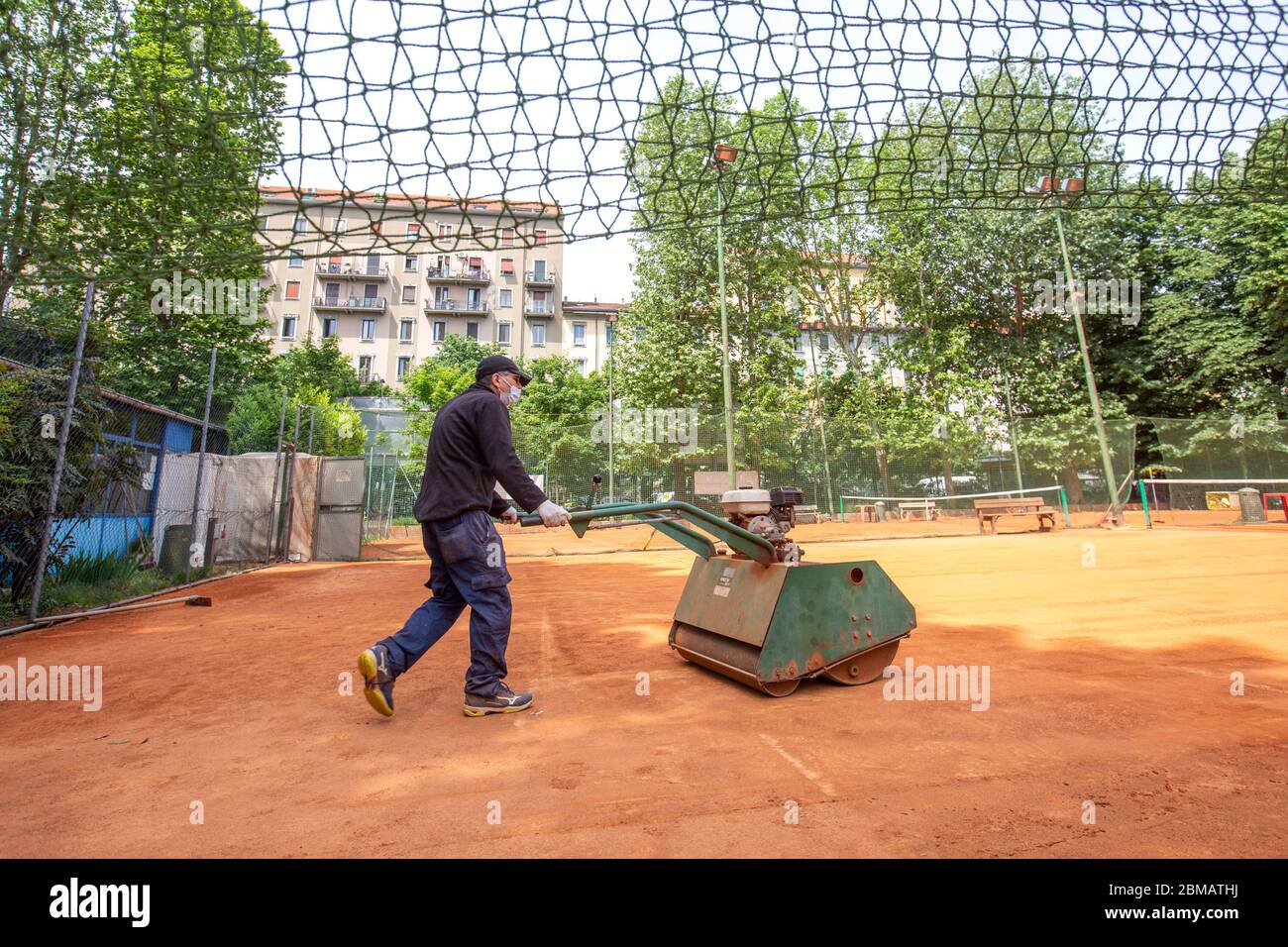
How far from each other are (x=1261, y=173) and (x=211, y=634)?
8.10m

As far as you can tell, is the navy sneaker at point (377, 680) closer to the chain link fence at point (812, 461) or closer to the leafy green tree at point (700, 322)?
the chain link fence at point (812, 461)

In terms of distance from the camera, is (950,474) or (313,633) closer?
(313,633)

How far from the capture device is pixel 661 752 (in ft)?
8.41

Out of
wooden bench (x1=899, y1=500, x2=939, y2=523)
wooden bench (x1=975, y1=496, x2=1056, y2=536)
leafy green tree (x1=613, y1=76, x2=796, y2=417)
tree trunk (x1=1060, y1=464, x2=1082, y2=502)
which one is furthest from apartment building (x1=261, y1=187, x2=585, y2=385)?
wooden bench (x1=975, y1=496, x2=1056, y2=536)

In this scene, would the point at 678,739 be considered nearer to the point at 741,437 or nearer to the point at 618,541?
the point at 618,541

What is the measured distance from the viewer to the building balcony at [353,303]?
155 feet

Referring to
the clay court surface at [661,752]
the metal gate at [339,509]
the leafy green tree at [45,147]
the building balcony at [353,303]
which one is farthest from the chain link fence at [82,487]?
the building balcony at [353,303]

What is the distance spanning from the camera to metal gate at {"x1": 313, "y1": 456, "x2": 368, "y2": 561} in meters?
13.8

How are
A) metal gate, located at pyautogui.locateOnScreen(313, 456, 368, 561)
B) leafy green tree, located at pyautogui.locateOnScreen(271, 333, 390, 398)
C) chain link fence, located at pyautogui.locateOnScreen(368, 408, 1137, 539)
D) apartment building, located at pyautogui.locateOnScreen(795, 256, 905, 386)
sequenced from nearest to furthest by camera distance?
1. metal gate, located at pyautogui.locateOnScreen(313, 456, 368, 561)
2. chain link fence, located at pyautogui.locateOnScreen(368, 408, 1137, 539)
3. apartment building, located at pyautogui.locateOnScreen(795, 256, 905, 386)
4. leafy green tree, located at pyautogui.locateOnScreen(271, 333, 390, 398)

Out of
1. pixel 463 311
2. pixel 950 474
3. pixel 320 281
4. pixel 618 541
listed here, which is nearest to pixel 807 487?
pixel 950 474

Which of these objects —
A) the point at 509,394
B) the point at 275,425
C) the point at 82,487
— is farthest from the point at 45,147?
the point at 275,425

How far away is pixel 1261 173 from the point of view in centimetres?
361

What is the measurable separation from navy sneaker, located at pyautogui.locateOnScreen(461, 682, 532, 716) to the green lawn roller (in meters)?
0.88

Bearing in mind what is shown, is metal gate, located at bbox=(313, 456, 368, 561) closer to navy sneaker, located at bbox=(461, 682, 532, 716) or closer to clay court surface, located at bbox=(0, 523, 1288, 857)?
clay court surface, located at bbox=(0, 523, 1288, 857)
